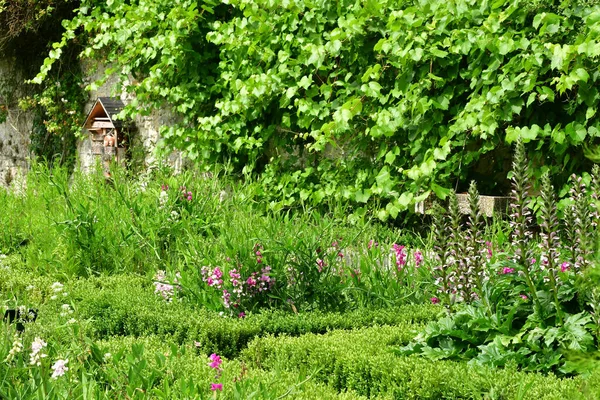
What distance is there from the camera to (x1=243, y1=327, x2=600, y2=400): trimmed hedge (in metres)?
2.64

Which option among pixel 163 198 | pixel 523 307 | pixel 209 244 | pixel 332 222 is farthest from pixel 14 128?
pixel 523 307

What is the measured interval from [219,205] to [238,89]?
1.38 meters

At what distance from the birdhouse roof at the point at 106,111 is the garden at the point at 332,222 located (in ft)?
1.57

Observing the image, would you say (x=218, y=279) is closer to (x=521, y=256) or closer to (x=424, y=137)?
(x=521, y=256)

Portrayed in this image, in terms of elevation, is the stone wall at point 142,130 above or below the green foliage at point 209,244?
above

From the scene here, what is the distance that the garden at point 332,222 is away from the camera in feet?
9.36

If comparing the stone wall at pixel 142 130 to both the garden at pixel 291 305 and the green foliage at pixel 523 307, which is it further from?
the green foliage at pixel 523 307

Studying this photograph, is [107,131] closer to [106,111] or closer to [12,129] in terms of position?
[106,111]

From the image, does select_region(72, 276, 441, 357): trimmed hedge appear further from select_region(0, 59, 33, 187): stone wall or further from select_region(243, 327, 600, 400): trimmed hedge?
select_region(0, 59, 33, 187): stone wall

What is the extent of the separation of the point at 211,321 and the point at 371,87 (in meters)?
2.59

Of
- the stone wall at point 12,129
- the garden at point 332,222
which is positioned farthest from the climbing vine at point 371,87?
the stone wall at point 12,129

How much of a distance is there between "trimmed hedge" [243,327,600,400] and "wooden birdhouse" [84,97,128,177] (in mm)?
5866

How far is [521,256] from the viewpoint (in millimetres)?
2947

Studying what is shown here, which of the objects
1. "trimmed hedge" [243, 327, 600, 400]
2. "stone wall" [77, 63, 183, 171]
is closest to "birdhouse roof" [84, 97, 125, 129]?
"stone wall" [77, 63, 183, 171]
